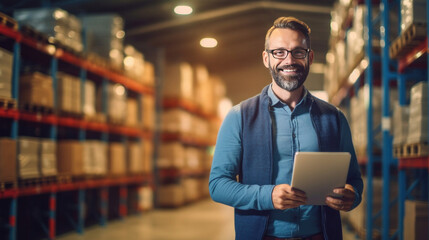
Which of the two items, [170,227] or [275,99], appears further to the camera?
[170,227]

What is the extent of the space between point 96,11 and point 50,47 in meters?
4.39

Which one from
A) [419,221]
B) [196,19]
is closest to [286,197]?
[419,221]

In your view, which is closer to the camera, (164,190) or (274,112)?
(274,112)

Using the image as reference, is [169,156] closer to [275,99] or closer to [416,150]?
[416,150]

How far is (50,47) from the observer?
22.6 feet

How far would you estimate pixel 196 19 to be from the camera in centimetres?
1302

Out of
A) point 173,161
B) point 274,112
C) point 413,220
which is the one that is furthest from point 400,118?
point 173,161

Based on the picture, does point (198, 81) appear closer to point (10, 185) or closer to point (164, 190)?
point (164, 190)

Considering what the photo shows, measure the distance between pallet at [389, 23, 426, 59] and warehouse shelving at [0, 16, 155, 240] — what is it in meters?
4.75

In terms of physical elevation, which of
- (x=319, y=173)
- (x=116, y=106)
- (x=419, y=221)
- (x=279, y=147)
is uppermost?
(x=116, y=106)

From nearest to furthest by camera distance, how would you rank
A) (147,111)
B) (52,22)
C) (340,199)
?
1. (340,199)
2. (52,22)
3. (147,111)

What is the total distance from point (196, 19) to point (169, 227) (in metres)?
6.84

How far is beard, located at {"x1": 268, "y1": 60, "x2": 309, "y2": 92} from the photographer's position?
2.33 metres

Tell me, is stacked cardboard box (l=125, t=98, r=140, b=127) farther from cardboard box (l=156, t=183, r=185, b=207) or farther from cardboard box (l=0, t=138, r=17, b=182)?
cardboard box (l=0, t=138, r=17, b=182)
